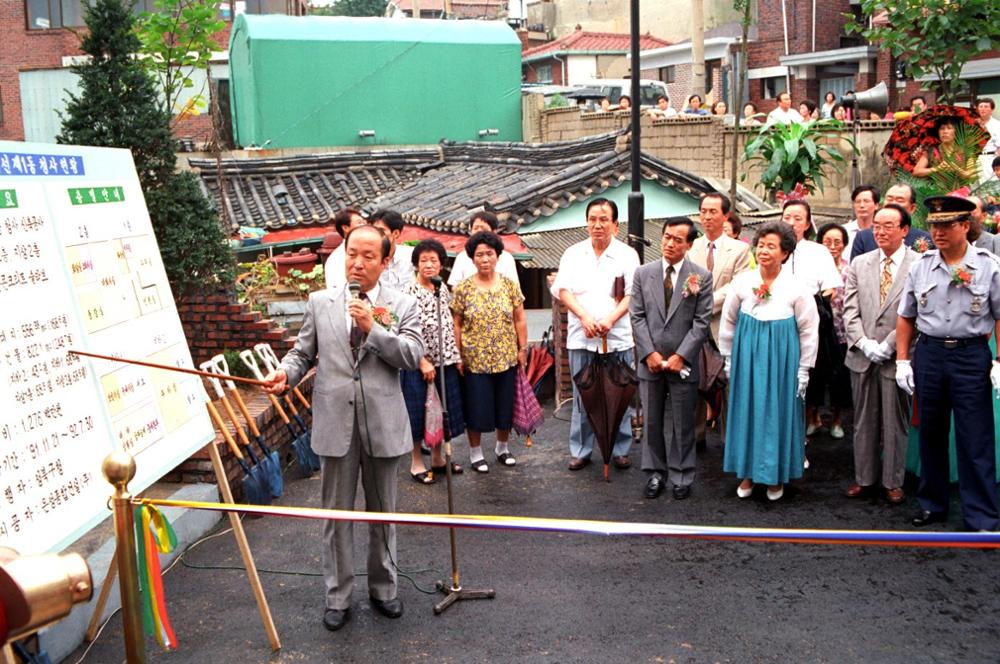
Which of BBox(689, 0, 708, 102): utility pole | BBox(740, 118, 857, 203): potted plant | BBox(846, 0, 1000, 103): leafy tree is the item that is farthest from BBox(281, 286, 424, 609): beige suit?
BBox(689, 0, 708, 102): utility pole

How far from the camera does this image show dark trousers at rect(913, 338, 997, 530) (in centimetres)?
595

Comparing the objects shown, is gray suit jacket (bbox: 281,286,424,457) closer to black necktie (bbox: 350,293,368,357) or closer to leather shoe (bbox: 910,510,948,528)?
black necktie (bbox: 350,293,368,357)

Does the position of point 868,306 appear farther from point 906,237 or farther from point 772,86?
point 772,86

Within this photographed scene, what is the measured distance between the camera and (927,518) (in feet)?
20.7

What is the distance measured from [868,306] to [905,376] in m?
0.72

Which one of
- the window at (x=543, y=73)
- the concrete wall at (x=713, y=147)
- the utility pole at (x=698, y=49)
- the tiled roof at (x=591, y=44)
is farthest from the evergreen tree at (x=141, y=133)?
the window at (x=543, y=73)

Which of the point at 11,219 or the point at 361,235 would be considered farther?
the point at 361,235

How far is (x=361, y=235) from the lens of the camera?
4883 millimetres

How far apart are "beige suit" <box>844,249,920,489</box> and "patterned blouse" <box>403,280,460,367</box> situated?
2.80 m

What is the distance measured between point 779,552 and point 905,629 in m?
1.08

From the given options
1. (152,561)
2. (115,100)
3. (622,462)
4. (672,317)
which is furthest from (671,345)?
(115,100)

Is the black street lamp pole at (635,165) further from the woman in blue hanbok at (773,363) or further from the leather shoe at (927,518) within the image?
the leather shoe at (927,518)

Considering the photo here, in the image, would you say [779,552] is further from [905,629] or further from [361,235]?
[361,235]

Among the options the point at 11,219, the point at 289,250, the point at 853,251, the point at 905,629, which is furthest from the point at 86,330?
the point at 289,250
